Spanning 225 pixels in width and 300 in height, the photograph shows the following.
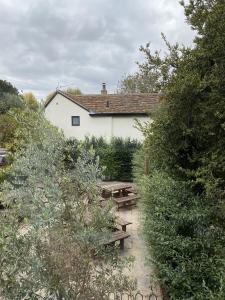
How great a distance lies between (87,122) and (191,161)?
54.8 ft

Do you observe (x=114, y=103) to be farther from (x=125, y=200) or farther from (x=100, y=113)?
(x=125, y=200)

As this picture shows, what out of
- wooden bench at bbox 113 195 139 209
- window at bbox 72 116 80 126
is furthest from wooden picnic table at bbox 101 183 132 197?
window at bbox 72 116 80 126

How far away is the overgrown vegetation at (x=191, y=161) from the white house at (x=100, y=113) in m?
14.2

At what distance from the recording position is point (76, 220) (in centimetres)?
309

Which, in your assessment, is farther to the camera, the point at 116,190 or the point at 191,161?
the point at 116,190

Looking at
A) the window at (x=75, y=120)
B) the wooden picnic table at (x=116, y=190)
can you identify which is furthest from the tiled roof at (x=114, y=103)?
the wooden picnic table at (x=116, y=190)

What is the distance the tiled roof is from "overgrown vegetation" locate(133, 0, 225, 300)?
1448 centimetres

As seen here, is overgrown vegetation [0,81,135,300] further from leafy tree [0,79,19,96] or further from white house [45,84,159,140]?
leafy tree [0,79,19,96]

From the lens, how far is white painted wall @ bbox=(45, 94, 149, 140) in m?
20.9

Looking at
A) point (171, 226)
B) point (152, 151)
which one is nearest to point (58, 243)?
point (171, 226)

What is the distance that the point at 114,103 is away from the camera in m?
21.8

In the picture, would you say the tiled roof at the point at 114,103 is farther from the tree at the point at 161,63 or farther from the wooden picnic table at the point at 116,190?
the tree at the point at 161,63

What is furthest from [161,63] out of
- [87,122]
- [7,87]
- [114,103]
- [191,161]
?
[7,87]

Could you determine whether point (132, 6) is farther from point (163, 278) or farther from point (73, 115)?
point (73, 115)
